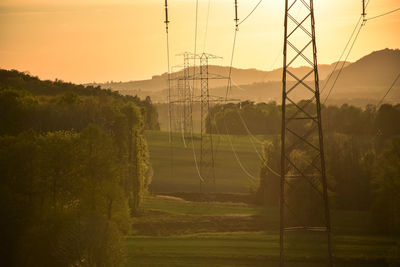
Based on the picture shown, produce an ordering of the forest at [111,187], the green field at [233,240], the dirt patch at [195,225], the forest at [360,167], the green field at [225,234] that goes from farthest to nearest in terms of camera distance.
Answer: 1. the forest at [360,167]
2. the dirt patch at [195,225]
3. the green field at [225,234]
4. the green field at [233,240]
5. the forest at [111,187]

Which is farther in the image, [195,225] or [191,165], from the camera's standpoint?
[191,165]

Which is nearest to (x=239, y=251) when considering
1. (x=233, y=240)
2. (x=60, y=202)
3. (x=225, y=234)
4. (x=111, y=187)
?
(x=233, y=240)

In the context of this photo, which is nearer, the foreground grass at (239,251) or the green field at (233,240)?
the foreground grass at (239,251)

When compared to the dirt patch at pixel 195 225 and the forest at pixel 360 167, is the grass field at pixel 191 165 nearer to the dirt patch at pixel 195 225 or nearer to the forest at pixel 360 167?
the forest at pixel 360 167

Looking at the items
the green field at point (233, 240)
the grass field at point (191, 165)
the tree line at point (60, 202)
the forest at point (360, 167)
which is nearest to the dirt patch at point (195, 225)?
the green field at point (233, 240)

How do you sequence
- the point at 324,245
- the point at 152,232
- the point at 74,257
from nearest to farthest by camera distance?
the point at 74,257
the point at 324,245
the point at 152,232

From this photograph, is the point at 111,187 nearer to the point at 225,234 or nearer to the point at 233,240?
the point at 233,240

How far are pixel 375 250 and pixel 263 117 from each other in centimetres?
10888

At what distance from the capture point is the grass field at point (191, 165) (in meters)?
85.8

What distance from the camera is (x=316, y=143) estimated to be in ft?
257

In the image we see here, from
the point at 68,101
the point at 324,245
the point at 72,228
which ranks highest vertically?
the point at 68,101

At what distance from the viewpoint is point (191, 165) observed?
99.1 meters

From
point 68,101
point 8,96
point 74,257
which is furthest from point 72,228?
point 68,101

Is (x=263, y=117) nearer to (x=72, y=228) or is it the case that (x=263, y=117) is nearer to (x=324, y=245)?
(x=324, y=245)
